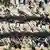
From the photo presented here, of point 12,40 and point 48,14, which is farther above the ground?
point 48,14

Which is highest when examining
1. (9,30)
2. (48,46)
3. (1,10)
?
(1,10)

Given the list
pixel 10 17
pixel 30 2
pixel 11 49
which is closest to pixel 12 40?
pixel 11 49

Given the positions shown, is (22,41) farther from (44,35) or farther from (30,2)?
(30,2)

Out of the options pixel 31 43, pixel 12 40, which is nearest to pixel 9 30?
pixel 12 40

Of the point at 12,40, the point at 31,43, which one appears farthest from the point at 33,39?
the point at 12,40

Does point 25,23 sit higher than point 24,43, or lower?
higher

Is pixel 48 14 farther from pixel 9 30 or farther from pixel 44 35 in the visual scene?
pixel 9 30

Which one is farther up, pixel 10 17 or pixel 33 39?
pixel 10 17
